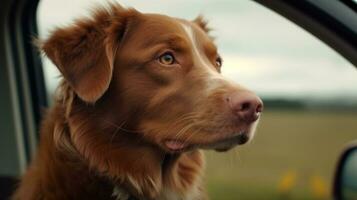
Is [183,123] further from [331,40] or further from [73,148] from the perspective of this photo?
[331,40]

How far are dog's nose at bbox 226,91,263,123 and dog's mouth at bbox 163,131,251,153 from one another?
7cm

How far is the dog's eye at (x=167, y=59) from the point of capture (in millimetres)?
2719

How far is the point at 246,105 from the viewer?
241cm

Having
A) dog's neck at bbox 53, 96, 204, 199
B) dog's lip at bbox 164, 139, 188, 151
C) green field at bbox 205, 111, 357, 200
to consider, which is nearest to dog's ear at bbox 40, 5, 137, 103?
dog's neck at bbox 53, 96, 204, 199

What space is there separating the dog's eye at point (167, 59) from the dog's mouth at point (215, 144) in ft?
0.92

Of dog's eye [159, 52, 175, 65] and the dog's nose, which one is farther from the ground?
dog's eye [159, 52, 175, 65]

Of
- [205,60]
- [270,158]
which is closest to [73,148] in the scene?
[205,60]

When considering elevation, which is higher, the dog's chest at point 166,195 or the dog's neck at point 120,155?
the dog's neck at point 120,155

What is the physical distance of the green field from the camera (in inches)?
334

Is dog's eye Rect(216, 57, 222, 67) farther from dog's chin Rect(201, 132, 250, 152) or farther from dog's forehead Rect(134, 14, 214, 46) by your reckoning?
dog's chin Rect(201, 132, 250, 152)

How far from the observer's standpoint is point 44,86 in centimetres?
423

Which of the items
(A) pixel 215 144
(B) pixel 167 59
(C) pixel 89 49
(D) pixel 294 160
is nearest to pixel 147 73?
(B) pixel 167 59

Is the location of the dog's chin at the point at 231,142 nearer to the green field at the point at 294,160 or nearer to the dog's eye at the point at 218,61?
the dog's eye at the point at 218,61

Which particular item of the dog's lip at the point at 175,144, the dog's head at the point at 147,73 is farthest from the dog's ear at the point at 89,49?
the dog's lip at the point at 175,144
